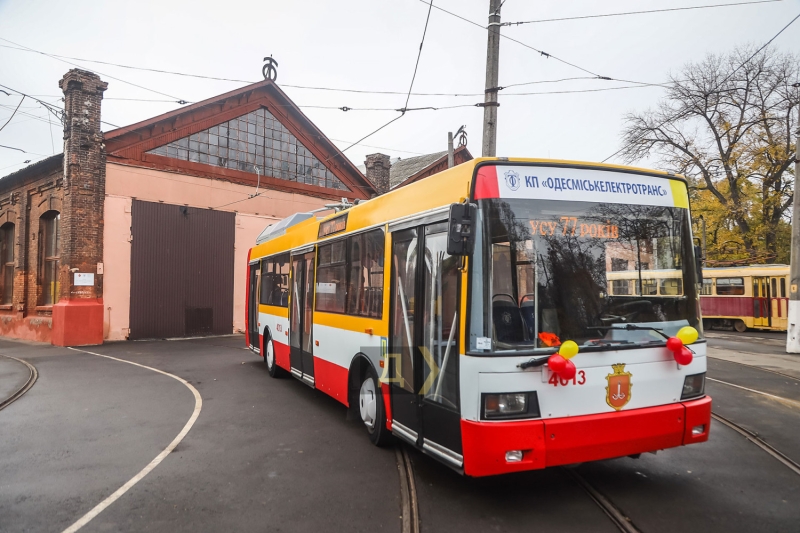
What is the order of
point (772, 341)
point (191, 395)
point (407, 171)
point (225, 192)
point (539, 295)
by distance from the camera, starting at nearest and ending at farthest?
point (539, 295) < point (191, 395) < point (772, 341) < point (225, 192) < point (407, 171)

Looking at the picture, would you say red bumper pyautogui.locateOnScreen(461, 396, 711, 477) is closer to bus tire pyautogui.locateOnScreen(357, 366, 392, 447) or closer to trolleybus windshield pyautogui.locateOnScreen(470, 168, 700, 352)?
trolleybus windshield pyautogui.locateOnScreen(470, 168, 700, 352)

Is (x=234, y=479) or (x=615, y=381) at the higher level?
(x=615, y=381)

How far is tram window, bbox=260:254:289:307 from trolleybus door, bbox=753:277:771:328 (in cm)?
2091

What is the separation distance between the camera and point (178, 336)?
2022 centimetres

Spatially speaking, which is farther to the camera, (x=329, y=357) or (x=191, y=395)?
(x=191, y=395)

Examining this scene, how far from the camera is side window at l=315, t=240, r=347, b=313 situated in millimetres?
7257

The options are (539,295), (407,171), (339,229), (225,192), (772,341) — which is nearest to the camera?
(539,295)

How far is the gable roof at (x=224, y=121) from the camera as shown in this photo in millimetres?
19375

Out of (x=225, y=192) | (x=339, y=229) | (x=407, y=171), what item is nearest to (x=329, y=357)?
(x=339, y=229)

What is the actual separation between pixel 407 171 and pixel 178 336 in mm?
19028

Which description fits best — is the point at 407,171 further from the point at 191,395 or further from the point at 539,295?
the point at 539,295

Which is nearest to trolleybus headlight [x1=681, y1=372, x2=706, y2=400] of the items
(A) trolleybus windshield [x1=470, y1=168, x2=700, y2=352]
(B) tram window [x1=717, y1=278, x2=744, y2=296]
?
(A) trolleybus windshield [x1=470, y1=168, x2=700, y2=352]

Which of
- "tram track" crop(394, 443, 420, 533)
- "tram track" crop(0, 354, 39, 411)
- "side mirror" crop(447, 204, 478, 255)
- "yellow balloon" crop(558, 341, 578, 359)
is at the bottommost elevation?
"tram track" crop(0, 354, 39, 411)

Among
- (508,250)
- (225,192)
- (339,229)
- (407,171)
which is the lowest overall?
(508,250)
